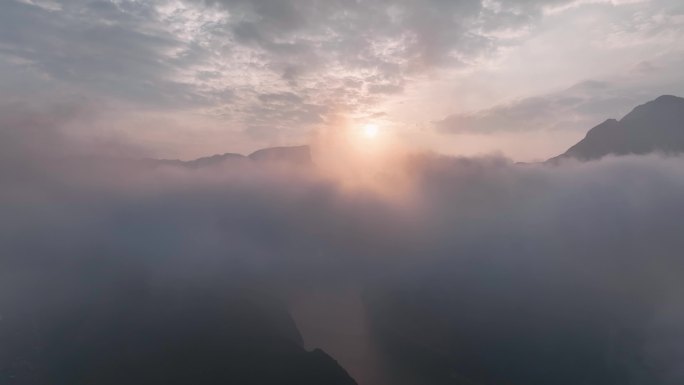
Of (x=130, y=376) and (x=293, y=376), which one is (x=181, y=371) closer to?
(x=130, y=376)

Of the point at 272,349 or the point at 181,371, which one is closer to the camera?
the point at 181,371

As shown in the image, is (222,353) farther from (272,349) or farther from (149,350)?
(149,350)

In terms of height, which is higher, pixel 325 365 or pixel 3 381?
pixel 325 365

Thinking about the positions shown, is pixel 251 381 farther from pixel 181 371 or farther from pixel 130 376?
pixel 130 376

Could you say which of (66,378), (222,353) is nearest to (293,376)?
(222,353)

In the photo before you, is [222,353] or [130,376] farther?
[222,353]

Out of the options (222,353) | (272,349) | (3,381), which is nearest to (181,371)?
(222,353)

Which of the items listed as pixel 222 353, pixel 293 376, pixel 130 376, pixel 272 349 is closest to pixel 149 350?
pixel 130 376
